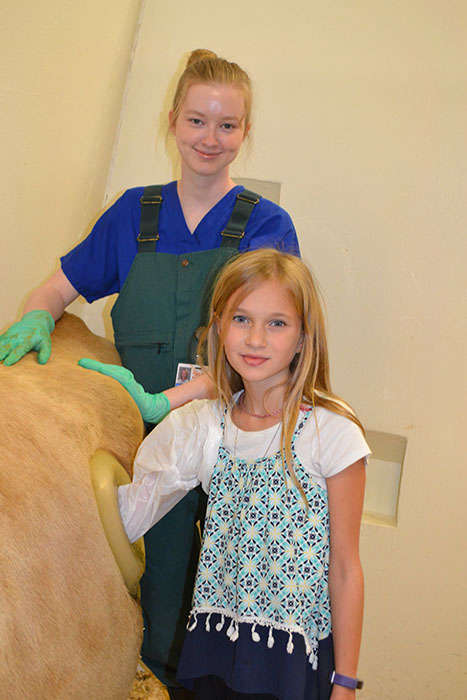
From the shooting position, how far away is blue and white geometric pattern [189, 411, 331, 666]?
983mm

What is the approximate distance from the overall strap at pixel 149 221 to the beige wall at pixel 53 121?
0.42 metres

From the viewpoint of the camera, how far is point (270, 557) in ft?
3.26

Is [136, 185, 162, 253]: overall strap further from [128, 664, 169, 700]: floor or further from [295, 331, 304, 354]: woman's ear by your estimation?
[128, 664, 169, 700]: floor

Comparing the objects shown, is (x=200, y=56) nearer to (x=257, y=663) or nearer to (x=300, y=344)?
(x=300, y=344)

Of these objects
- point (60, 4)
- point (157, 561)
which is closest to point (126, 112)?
point (60, 4)

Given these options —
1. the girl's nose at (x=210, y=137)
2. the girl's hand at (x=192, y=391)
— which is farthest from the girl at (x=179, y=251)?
the girl's hand at (x=192, y=391)

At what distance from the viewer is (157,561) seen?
4.38 feet

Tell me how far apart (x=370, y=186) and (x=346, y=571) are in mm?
1401

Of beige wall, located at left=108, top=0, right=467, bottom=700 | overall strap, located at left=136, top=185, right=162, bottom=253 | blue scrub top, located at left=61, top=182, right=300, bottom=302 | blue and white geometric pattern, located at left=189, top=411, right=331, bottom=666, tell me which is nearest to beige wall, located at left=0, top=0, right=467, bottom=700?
beige wall, located at left=108, top=0, right=467, bottom=700

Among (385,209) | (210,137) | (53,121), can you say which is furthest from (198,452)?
→ (385,209)

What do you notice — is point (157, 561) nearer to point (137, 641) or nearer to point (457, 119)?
point (137, 641)

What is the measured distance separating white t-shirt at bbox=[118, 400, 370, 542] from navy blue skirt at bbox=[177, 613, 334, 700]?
0.18m

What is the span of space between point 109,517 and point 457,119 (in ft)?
5.53

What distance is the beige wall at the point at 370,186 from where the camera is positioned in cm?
198
